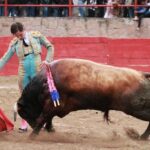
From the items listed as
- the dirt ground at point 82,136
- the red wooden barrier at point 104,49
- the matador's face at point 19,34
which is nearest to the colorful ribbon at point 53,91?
the dirt ground at point 82,136

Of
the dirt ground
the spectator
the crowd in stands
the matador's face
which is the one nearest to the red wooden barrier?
the crowd in stands

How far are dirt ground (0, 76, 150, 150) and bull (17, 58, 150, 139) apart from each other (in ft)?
0.96

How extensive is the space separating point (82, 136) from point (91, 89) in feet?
2.95

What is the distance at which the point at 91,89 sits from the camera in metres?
8.09

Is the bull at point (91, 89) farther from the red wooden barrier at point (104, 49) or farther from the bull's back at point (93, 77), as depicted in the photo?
the red wooden barrier at point (104, 49)

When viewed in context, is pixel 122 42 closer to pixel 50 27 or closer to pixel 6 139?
pixel 50 27

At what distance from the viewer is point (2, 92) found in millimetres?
13430

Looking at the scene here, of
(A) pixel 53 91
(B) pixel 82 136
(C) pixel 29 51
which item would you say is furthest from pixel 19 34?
(B) pixel 82 136

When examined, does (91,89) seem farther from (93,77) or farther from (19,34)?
(19,34)

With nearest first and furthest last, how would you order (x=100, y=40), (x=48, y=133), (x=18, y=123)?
(x=48, y=133) → (x=18, y=123) → (x=100, y=40)

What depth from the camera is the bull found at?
26.6 feet

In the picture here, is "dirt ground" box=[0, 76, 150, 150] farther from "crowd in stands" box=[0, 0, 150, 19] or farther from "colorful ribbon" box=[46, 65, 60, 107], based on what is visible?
"crowd in stands" box=[0, 0, 150, 19]

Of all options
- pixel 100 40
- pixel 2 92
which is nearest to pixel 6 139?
pixel 2 92

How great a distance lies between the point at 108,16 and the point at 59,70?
455 inches
